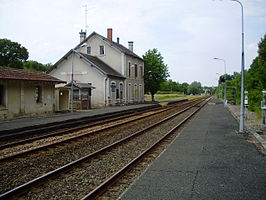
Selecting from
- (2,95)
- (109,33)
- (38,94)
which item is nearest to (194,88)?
(109,33)

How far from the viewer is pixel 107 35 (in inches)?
1754

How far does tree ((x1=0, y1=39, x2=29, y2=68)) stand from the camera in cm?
6337

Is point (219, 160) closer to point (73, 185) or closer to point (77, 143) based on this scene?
point (73, 185)

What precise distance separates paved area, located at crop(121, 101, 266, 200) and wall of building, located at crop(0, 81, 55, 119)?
43.7ft

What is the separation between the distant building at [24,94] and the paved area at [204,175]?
13.3 m

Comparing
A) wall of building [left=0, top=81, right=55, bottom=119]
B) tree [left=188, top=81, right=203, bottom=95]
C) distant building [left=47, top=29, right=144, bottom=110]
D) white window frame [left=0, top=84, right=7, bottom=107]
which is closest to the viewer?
white window frame [left=0, top=84, right=7, bottom=107]

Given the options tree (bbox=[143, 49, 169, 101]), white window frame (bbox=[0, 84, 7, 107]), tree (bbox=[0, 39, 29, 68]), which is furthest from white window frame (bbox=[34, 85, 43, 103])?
tree (bbox=[0, 39, 29, 68])

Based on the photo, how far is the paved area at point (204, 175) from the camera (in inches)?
204

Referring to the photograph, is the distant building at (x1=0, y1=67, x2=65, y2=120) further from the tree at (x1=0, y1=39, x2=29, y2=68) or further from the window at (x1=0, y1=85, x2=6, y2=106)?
the tree at (x1=0, y1=39, x2=29, y2=68)

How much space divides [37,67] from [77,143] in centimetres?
7428

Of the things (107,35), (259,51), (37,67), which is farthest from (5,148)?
(37,67)

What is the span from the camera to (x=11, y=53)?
6588 cm

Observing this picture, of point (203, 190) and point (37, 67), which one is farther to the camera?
point (37, 67)

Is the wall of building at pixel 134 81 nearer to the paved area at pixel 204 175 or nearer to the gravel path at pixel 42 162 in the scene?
the gravel path at pixel 42 162
